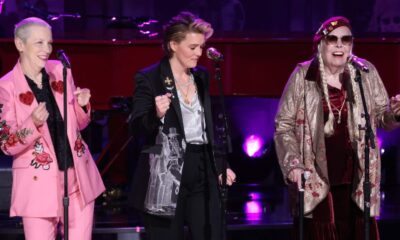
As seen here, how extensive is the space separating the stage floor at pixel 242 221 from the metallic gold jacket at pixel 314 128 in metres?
1.64

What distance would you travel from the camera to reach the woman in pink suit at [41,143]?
457cm

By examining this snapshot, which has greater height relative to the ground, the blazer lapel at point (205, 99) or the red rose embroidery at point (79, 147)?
the blazer lapel at point (205, 99)

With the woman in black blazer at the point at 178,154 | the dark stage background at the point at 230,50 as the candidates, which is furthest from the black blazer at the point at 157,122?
Result: the dark stage background at the point at 230,50

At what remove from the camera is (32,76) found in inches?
186

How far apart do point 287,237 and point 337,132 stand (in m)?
2.01

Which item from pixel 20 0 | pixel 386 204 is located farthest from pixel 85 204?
pixel 20 0

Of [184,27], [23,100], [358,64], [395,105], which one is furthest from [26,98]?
[395,105]

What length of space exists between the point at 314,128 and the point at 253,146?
451 cm

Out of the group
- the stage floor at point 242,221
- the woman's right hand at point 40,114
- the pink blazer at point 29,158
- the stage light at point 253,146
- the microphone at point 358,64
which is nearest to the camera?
the woman's right hand at point 40,114

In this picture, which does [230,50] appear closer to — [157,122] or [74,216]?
[157,122]

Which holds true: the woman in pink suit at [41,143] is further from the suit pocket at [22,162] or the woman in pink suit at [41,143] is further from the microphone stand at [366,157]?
the microphone stand at [366,157]

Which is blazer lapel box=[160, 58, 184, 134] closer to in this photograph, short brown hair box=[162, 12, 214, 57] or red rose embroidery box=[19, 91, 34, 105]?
short brown hair box=[162, 12, 214, 57]

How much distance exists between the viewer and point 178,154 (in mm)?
4637

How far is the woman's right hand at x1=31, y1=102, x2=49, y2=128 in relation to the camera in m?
4.45
